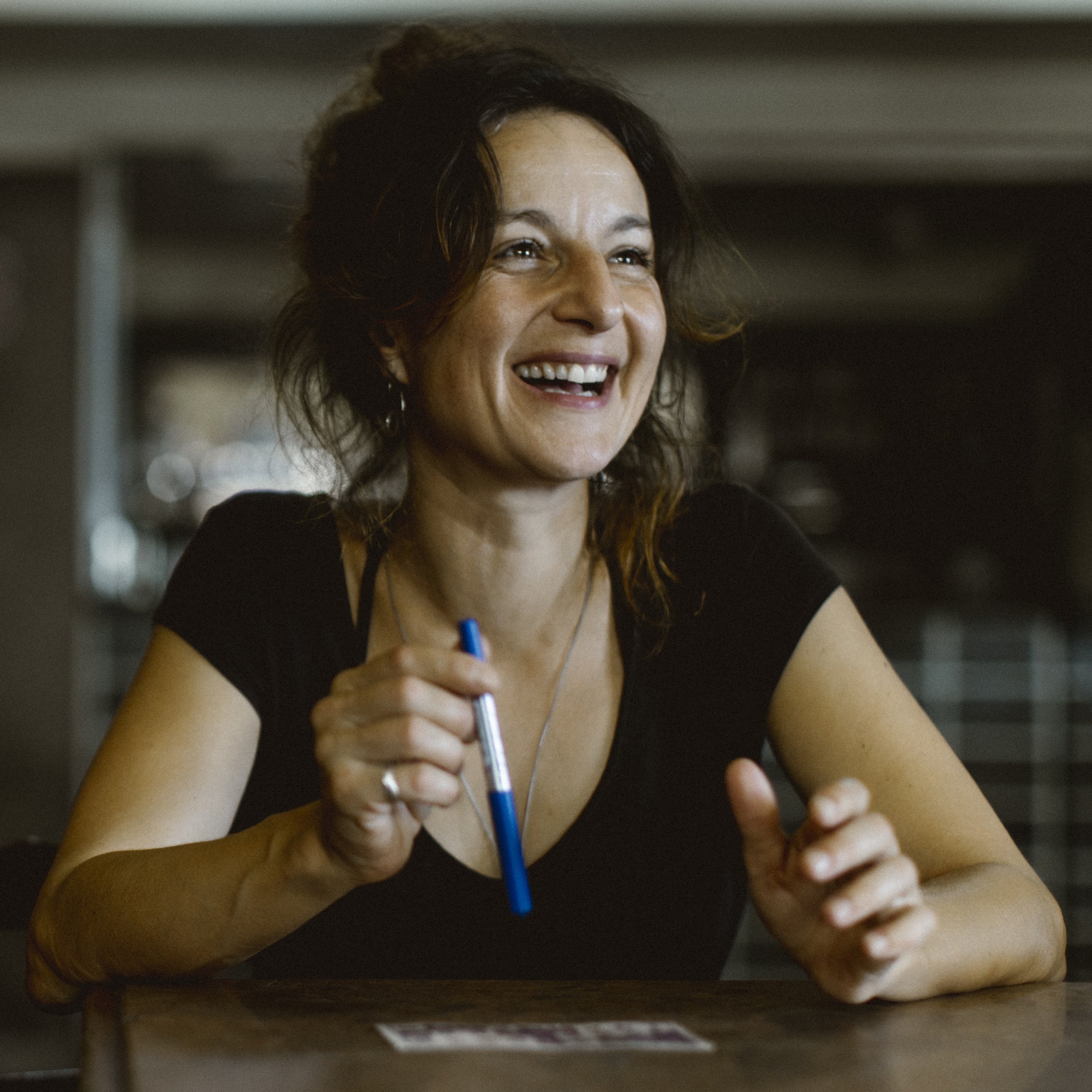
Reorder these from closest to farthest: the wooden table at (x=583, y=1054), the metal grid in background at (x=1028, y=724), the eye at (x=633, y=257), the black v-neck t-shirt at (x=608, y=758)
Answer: the wooden table at (x=583, y=1054)
the black v-neck t-shirt at (x=608, y=758)
the eye at (x=633, y=257)
the metal grid in background at (x=1028, y=724)

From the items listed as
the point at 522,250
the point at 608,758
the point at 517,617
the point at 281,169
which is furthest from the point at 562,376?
the point at 281,169

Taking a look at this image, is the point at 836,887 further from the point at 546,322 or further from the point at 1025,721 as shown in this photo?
the point at 1025,721

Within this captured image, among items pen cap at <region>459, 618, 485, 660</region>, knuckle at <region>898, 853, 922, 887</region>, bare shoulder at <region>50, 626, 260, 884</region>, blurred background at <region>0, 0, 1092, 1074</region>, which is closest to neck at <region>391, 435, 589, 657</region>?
bare shoulder at <region>50, 626, 260, 884</region>

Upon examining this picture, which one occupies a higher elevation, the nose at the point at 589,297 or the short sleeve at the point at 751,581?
the nose at the point at 589,297

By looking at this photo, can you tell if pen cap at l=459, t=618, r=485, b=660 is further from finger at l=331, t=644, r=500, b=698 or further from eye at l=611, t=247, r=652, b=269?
eye at l=611, t=247, r=652, b=269

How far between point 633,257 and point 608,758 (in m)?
0.47

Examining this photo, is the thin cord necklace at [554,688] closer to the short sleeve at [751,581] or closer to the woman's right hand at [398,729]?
the short sleeve at [751,581]

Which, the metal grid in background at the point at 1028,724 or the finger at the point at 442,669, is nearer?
the finger at the point at 442,669

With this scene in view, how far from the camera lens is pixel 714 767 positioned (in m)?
1.22

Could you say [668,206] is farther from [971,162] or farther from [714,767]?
[971,162]

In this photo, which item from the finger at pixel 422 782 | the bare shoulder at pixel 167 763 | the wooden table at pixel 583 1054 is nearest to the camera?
the wooden table at pixel 583 1054

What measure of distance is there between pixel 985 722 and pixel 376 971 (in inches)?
108

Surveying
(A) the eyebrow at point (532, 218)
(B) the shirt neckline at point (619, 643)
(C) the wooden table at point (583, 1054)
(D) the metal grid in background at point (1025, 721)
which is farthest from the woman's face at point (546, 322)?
(D) the metal grid in background at point (1025, 721)

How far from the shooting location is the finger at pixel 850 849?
73 cm
